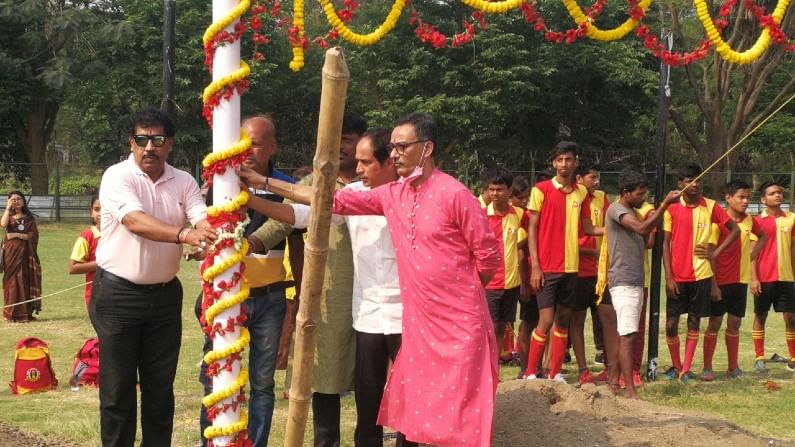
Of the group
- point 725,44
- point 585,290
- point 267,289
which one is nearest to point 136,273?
point 267,289

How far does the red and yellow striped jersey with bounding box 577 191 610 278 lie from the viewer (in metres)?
8.33

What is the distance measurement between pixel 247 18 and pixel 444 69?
3133cm

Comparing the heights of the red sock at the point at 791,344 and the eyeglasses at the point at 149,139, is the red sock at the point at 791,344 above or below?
below

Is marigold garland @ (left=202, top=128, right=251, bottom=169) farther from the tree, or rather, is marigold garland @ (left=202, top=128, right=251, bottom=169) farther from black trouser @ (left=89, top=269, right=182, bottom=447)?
the tree

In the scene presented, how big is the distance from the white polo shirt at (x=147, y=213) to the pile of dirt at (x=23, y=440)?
185 cm

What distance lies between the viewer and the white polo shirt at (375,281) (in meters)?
5.03

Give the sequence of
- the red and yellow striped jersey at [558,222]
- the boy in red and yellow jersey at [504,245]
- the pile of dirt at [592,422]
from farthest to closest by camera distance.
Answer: the boy in red and yellow jersey at [504,245] < the red and yellow striped jersey at [558,222] < the pile of dirt at [592,422]


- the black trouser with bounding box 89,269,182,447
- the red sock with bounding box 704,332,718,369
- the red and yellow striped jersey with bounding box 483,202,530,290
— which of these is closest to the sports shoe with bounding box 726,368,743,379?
the red sock with bounding box 704,332,718,369

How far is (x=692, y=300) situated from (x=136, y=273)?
19.4 feet

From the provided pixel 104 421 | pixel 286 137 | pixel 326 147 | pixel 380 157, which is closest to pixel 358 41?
pixel 380 157

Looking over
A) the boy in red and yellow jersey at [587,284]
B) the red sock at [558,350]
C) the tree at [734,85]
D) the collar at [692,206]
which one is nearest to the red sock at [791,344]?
the collar at [692,206]

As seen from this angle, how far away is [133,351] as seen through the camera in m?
4.93

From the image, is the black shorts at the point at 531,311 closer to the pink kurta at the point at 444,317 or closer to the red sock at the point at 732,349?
the red sock at the point at 732,349

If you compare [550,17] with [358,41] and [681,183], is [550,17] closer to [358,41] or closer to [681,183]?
[681,183]
